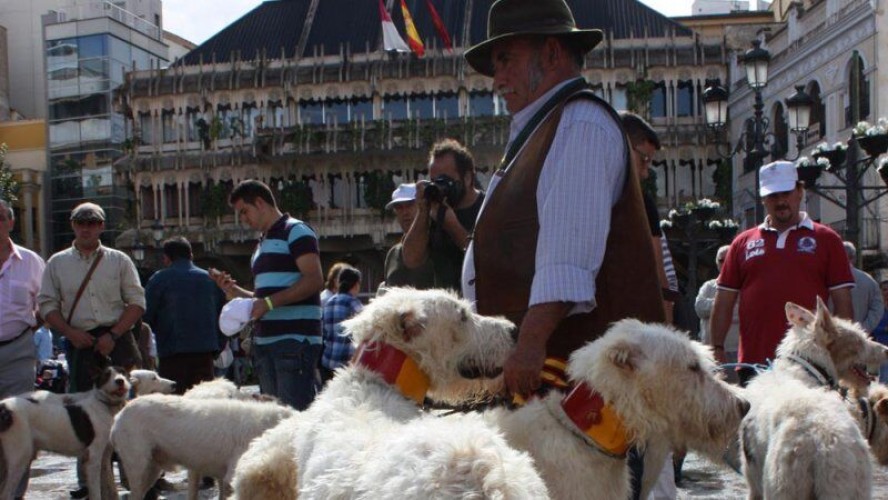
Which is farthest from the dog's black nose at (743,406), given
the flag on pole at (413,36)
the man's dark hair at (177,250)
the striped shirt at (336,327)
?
the flag on pole at (413,36)

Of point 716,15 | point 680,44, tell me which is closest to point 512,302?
point 680,44

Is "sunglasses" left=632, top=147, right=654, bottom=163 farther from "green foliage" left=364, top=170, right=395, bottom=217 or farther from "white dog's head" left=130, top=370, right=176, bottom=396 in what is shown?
"green foliage" left=364, top=170, right=395, bottom=217

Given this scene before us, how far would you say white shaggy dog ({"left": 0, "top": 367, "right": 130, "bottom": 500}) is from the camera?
8.09m

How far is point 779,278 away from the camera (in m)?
6.72

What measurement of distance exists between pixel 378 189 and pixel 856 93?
73.4 ft

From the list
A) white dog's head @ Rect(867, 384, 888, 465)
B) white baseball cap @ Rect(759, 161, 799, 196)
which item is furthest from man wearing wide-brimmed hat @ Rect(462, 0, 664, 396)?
white dog's head @ Rect(867, 384, 888, 465)

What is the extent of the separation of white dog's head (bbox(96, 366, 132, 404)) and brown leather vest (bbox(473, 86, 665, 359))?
5.42 meters

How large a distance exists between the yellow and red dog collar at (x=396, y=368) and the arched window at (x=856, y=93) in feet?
99.6

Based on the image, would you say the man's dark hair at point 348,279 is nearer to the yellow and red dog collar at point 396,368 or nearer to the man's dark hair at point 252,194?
the man's dark hair at point 252,194

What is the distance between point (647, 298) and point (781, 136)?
3656cm

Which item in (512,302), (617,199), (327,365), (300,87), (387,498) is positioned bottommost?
(327,365)

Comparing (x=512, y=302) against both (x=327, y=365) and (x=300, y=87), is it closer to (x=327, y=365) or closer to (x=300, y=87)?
(x=327, y=365)

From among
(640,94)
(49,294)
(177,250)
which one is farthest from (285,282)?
(640,94)

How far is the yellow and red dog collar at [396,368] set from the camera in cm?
420
